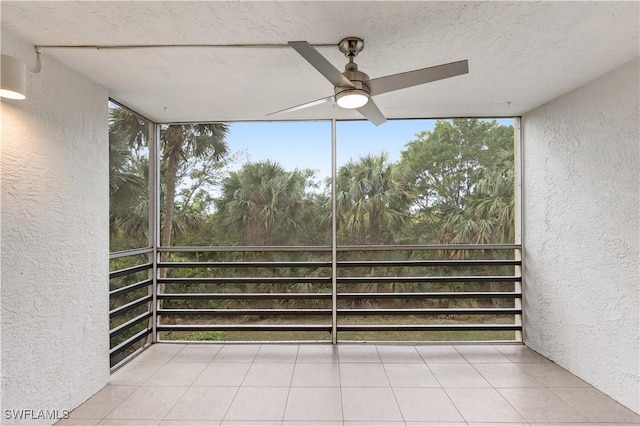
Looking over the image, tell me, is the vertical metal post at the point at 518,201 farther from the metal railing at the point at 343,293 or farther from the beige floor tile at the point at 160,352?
the beige floor tile at the point at 160,352

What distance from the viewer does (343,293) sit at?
12.0ft

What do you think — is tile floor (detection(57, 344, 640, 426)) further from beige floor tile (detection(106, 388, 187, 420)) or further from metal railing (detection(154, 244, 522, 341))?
metal railing (detection(154, 244, 522, 341))

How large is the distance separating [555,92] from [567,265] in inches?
60.7

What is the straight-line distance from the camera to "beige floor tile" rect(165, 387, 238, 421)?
7.47ft

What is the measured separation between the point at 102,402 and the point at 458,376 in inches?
112

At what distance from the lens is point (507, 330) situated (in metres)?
3.60

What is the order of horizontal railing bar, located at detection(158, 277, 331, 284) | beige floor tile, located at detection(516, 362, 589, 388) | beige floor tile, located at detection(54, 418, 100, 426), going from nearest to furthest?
beige floor tile, located at detection(54, 418, 100, 426) → beige floor tile, located at detection(516, 362, 589, 388) → horizontal railing bar, located at detection(158, 277, 331, 284)

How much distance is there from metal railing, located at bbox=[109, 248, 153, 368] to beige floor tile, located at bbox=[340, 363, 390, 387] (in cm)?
210

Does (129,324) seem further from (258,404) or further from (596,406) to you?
(596,406)

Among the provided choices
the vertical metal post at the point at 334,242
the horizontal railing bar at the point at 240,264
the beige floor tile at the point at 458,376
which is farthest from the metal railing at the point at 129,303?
the beige floor tile at the point at 458,376

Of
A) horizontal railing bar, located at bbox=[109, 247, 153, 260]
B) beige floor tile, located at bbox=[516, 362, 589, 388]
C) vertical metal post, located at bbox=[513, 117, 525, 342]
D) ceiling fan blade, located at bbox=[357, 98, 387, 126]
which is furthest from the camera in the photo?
vertical metal post, located at bbox=[513, 117, 525, 342]

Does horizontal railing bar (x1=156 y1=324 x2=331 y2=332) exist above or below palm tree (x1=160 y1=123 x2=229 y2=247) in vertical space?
below

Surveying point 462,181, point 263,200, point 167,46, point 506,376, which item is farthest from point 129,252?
point 506,376

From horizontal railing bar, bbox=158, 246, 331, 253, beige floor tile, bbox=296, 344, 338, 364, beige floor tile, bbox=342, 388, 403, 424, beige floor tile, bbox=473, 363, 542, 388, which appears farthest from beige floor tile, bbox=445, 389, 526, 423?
horizontal railing bar, bbox=158, 246, 331, 253
